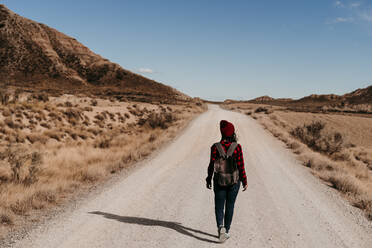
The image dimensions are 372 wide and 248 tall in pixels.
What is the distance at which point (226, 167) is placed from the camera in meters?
3.95

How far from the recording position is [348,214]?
221 inches

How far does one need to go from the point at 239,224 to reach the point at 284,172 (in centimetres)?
480

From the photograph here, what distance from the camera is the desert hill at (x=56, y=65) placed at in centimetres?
7025

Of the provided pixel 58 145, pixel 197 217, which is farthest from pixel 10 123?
pixel 197 217

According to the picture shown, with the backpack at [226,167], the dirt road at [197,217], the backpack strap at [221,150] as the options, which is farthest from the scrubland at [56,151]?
the backpack strap at [221,150]

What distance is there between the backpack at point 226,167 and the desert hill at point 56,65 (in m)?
63.0

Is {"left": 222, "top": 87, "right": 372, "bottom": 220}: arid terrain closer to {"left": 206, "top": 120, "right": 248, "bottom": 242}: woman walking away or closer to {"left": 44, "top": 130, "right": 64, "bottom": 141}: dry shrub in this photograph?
{"left": 206, "top": 120, "right": 248, "bottom": 242}: woman walking away

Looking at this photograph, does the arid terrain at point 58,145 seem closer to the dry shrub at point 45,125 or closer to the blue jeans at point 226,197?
the dry shrub at point 45,125

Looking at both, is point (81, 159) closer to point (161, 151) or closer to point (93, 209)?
point (161, 151)

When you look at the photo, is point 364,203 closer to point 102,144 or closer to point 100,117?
point 102,144

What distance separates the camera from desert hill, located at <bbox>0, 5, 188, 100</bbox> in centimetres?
7025

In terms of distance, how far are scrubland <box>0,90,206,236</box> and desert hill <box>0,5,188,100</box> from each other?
44345 millimetres

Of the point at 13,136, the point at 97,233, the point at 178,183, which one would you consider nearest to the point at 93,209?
the point at 97,233

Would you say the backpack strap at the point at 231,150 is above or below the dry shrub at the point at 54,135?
above
